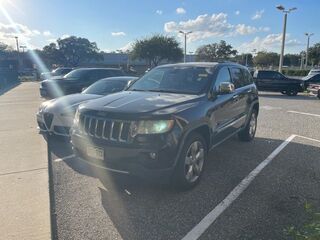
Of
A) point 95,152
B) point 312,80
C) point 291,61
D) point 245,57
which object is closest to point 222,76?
point 95,152

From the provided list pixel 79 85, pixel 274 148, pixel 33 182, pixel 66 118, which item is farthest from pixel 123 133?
pixel 79 85

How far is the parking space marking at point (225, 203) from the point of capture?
3.46 meters

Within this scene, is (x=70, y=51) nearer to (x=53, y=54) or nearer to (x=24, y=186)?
(x=53, y=54)

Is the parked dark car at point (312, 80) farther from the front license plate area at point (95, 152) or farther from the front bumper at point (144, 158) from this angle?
the front license plate area at point (95, 152)

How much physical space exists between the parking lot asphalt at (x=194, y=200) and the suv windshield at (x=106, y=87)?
2.38 m

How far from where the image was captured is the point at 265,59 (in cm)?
9594

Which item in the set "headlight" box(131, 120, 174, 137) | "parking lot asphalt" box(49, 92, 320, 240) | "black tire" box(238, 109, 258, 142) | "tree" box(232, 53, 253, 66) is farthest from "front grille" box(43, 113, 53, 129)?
"tree" box(232, 53, 253, 66)

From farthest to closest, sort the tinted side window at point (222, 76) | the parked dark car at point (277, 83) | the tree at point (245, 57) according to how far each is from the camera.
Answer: the tree at point (245, 57) → the parked dark car at point (277, 83) → the tinted side window at point (222, 76)

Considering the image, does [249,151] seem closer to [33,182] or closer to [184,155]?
[184,155]

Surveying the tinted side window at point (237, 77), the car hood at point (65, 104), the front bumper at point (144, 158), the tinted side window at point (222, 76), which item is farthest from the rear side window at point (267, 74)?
the front bumper at point (144, 158)

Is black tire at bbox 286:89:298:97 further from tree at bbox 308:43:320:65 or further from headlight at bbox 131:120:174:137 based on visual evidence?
tree at bbox 308:43:320:65

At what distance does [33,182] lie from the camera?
477cm

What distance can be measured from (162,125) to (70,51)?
74483mm

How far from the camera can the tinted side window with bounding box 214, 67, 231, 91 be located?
530 centimetres
